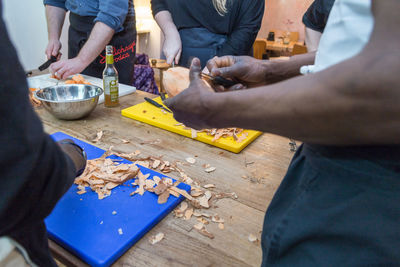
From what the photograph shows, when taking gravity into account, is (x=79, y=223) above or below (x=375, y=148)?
below

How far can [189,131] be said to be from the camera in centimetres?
148

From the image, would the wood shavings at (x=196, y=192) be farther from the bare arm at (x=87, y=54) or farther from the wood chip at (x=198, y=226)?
the bare arm at (x=87, y=54)

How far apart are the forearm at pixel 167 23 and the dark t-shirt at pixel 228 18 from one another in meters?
0.05

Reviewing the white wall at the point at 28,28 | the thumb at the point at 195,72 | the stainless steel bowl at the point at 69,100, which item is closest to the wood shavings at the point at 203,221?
the thumb at the point at 195,72

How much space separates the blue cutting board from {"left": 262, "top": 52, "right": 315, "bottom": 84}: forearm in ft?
1.64

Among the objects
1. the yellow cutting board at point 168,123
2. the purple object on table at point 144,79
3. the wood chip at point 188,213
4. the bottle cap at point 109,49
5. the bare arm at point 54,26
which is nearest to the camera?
the wood chip at point 188,213

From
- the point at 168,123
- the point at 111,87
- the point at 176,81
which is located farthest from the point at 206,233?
the point at 111,87

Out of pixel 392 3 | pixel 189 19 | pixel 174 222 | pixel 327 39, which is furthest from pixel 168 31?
pixel 392 3

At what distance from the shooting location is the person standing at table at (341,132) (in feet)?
1.34

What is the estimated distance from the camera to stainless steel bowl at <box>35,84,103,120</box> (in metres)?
1.52

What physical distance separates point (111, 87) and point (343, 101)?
156cm

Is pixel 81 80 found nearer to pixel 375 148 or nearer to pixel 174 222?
pixel 174 222

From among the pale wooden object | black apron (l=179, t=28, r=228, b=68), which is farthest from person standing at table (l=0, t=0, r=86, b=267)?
black apron (l=179, t=28, r=228, b=68)

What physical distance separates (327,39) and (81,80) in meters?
1.84
